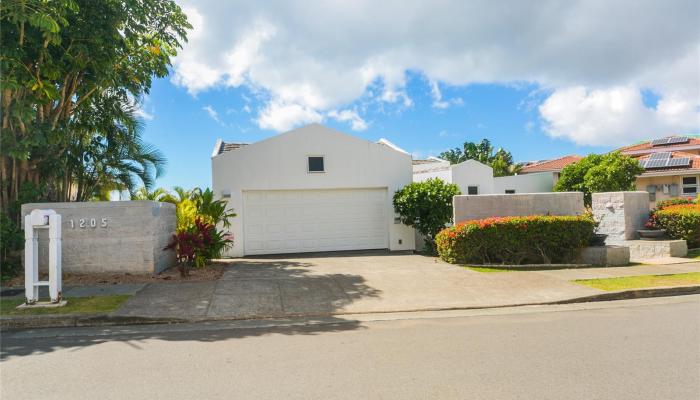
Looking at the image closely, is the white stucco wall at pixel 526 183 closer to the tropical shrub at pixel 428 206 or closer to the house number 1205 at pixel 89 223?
the tropical shrub at pixel 428 206

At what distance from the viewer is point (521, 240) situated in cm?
1163

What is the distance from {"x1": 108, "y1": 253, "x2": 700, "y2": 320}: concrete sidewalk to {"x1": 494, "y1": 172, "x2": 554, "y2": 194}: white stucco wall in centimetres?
1827

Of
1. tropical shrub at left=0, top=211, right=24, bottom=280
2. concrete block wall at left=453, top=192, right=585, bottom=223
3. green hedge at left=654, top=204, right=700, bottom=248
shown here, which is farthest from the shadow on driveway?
green hedge at left=654, top=204, right=700, bottom=248

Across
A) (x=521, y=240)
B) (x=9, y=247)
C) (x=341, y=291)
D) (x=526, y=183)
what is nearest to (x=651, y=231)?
(x=521, y=240)

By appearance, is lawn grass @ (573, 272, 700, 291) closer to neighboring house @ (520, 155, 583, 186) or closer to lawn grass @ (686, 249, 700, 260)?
lawn grass @ (686, 249, 700, 260)

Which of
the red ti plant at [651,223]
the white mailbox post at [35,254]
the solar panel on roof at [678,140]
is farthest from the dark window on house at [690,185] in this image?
the white mailbox post at [35,254]

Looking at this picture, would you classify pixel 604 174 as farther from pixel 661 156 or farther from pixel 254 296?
pixel 254 296

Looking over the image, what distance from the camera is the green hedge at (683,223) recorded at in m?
13.3

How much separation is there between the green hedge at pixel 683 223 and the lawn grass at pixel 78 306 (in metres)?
14.4

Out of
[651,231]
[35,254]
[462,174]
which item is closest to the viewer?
[35,254]

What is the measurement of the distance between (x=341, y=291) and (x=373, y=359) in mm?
3784

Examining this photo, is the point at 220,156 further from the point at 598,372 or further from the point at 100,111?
the point at 598,372

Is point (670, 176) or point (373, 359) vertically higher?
point (670, 176)

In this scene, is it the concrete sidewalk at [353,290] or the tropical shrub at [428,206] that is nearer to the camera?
the concrete sidewalk at [353,290]
